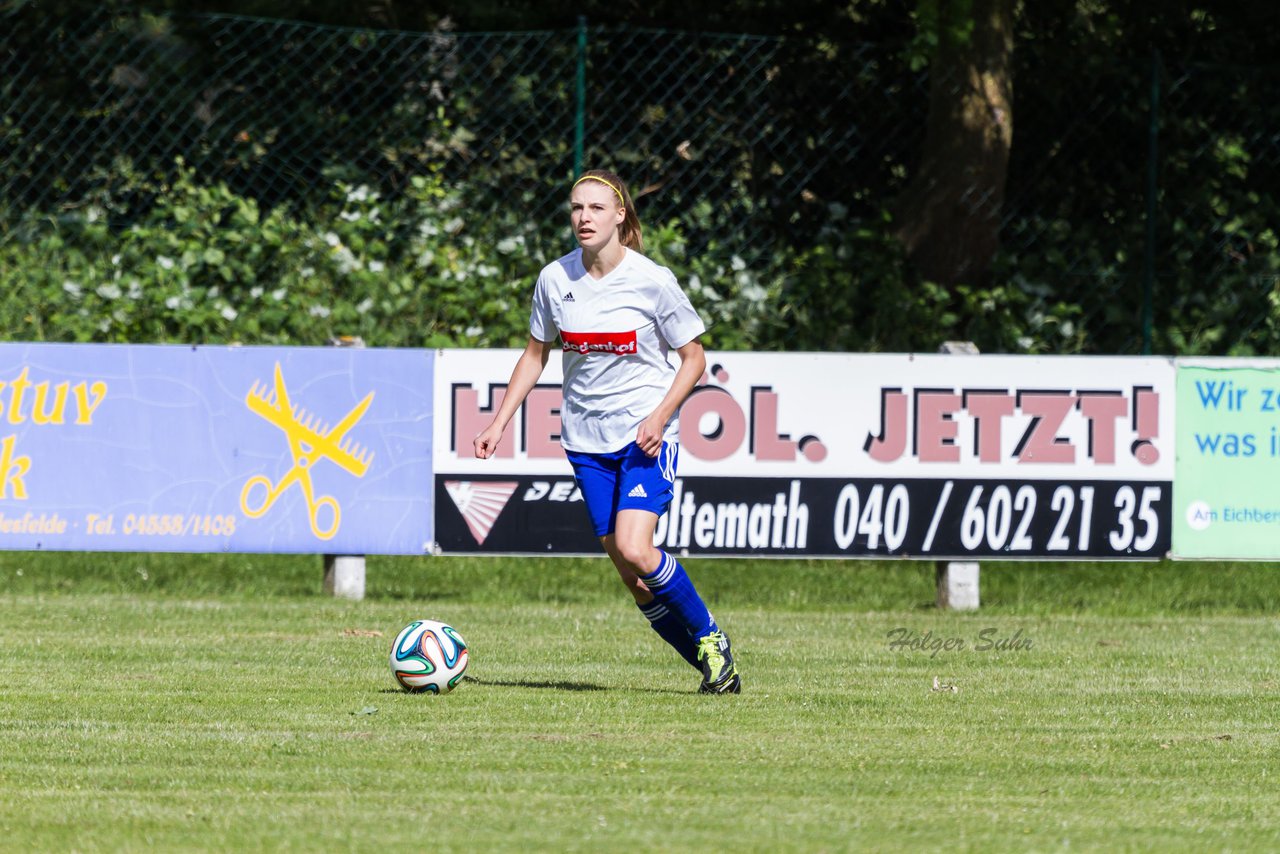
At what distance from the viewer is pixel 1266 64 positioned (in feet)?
52.5

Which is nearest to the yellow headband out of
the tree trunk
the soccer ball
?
the soccer ball

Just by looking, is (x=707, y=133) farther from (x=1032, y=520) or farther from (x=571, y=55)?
(x=1032, y=520)

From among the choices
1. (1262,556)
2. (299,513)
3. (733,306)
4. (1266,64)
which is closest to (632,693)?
(299,513)

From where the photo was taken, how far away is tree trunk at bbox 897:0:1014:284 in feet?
46.5

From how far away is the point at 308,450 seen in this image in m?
10.9

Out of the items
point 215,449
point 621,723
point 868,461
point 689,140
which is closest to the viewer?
point 621,723

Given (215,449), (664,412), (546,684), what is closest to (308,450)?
(215,449)

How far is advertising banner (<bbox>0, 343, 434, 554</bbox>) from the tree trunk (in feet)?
16.9

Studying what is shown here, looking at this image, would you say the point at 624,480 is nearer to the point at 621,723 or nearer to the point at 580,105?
the point at 621,723

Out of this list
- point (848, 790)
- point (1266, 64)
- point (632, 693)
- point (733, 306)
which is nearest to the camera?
point (848, 790)

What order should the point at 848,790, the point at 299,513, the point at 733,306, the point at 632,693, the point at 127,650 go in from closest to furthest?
the point at 848,790
the point at 632,693
the point at 127,650
the point at 299,513
the point at 733,306

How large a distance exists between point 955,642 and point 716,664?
249 cm

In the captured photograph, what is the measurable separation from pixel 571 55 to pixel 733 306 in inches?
85.7

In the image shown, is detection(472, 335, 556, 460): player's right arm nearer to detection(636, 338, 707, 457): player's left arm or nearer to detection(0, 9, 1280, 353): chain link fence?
detection(636, 338, 707, 457): player's left arm
